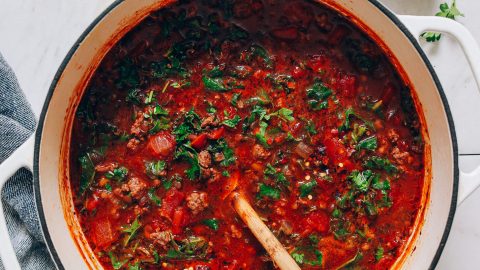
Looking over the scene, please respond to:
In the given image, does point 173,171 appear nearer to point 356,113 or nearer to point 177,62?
point 177,62

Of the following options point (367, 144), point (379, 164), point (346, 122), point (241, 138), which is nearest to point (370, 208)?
point (379, 164)

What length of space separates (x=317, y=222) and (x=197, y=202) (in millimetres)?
768

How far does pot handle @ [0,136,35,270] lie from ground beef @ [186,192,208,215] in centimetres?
97

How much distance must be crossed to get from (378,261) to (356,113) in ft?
3.18

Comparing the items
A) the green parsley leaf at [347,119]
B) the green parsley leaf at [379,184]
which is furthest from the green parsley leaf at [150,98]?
the green parsley leaf at [379,184]

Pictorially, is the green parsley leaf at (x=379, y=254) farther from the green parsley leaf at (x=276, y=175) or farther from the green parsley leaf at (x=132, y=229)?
the green parsley leaf at (x=132, y=229)

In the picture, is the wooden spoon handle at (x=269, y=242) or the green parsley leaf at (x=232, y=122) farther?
the green parsley leaf at (x=232, y=122)

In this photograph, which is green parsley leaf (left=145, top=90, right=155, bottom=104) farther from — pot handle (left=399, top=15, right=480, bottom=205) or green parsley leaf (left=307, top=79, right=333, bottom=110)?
pot handle (left=399, top=15, right=480, bottom=205)

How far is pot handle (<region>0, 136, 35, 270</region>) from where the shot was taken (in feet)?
11.4

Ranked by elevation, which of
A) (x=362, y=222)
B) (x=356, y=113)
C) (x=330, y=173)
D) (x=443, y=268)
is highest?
(x=356, y=113)

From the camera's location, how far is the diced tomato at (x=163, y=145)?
157 inches

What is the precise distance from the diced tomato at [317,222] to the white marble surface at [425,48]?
0.86 meters

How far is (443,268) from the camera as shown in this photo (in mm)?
4207

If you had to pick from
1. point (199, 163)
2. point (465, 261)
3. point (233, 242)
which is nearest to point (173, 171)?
point (199, 163)
